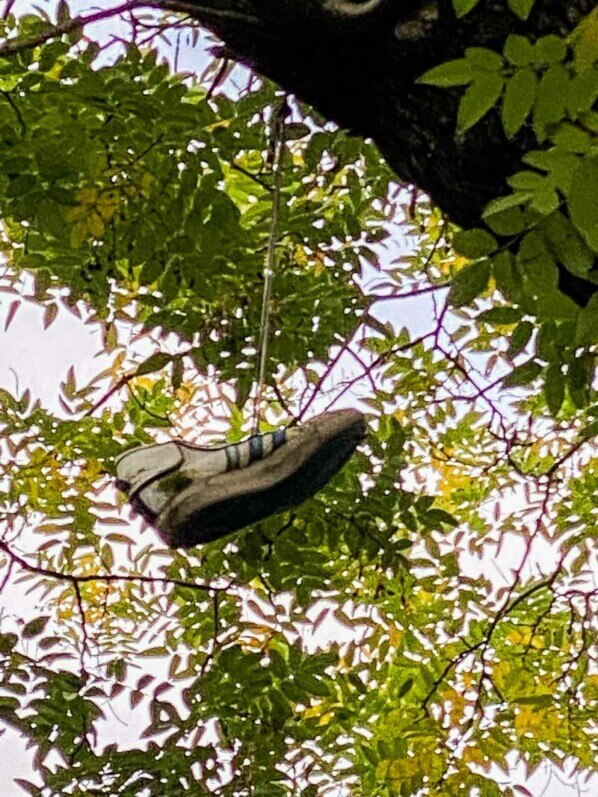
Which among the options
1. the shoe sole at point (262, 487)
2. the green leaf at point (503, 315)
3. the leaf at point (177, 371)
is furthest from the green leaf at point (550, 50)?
the leaf at point (177, 371)

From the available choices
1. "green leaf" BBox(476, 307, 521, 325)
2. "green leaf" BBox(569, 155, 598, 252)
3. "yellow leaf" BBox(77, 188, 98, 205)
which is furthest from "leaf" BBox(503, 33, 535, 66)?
"yellow leaf" BBox(77, 188, 98, 205)

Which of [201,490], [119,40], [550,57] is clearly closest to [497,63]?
[550,57]

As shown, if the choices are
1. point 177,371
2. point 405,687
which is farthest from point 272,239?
point 405,687

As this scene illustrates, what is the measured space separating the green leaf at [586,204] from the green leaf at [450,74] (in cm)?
12

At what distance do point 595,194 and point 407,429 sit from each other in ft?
3.17

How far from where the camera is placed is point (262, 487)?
893 millimetres

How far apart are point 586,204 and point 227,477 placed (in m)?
0.40

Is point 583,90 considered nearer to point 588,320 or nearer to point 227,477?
point 588,320

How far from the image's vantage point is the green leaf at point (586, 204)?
647 mm

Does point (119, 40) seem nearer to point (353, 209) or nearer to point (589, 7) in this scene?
point (353, 209)

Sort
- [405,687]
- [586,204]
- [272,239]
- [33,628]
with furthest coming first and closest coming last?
[405,687], [33,628], [272,239], [586,204]

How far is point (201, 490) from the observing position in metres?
0.89

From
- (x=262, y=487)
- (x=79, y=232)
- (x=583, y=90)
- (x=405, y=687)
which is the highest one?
(x=79, y=232)

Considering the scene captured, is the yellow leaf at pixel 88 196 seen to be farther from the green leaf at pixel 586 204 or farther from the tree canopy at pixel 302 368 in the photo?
the green leaf at pixel 586 204
